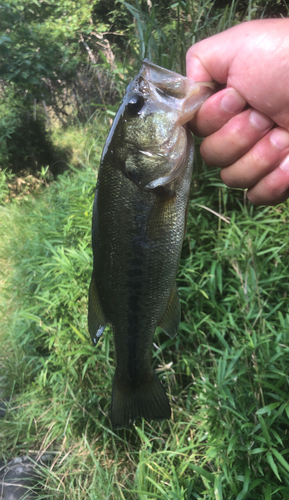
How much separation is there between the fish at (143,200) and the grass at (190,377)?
0.64 m

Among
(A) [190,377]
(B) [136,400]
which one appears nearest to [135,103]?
(B) [136,400]

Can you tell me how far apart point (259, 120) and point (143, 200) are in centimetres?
61

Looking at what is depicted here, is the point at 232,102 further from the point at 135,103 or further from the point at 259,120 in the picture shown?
the point at 135,103

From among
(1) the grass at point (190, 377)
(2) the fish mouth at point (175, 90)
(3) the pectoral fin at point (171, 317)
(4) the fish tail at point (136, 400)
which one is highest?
(2) the fish mouth at point (175, 90)

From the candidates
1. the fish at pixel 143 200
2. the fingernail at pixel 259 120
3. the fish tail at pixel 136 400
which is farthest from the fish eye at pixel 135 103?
the fish tail at pixel 136 400

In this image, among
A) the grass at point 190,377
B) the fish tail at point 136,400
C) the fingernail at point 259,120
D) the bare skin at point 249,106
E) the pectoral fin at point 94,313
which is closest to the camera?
the bare skin at point 249,106

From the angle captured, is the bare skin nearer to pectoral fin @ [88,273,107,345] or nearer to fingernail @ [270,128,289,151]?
fingernail @ [270,128,289,151]

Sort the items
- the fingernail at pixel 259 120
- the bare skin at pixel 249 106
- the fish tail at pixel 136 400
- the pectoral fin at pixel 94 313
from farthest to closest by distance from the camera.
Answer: the fish tail at pixel 136 400 → the pectoral fin at pixel 94 313 → the fingernail at pixel 259 120 → the bare skin at pixel 249 106

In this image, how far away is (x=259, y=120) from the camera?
1.17 m

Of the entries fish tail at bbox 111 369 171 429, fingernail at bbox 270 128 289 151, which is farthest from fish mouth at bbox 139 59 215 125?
fish tail at bbox 111 369 171 429

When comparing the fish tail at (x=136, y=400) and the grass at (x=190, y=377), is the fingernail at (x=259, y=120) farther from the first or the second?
the fish tail at (x=136, y=400)

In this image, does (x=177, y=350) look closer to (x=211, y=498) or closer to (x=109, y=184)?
(x=211, y=498)

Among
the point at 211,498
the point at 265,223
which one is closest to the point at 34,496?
the point at 211,498

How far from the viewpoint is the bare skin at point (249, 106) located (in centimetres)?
103
